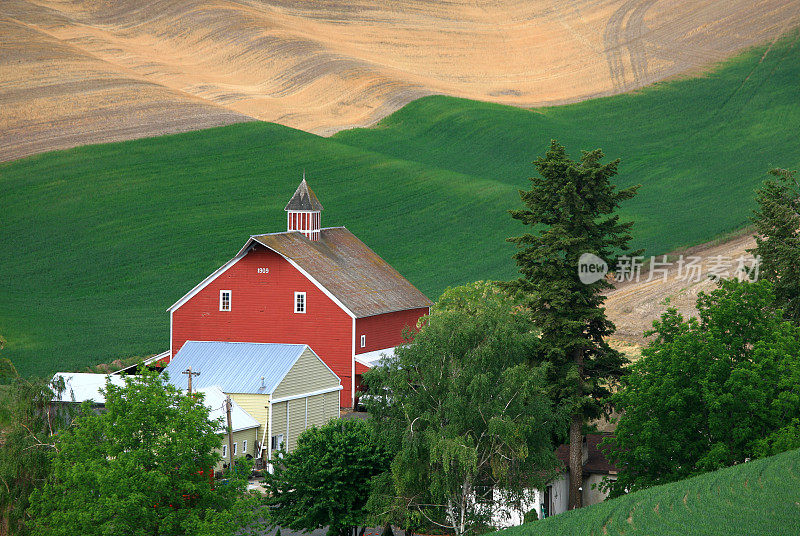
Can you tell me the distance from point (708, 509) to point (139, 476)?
14.8 metres

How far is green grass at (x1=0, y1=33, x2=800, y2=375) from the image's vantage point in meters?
69.4

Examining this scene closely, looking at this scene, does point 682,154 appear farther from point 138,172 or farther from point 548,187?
point 548,187

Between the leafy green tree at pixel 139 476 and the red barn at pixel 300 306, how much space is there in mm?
24260

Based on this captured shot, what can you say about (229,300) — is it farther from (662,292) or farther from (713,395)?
(713,395)

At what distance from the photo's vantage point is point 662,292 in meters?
58.7

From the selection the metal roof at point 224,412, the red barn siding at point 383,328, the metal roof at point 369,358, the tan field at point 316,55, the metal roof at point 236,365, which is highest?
the tan field at point 316,55

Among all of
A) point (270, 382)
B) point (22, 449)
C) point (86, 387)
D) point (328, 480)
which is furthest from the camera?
point (270, 382)

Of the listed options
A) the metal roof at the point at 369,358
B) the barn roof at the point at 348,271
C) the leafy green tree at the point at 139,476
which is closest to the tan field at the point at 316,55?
the barn roof at the point at 348,271

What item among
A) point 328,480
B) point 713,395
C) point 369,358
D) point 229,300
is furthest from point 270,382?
point 713,395

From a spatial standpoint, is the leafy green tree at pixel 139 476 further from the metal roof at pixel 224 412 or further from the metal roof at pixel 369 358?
the metal roof at pixel 369 358

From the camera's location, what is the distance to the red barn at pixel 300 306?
5331cm

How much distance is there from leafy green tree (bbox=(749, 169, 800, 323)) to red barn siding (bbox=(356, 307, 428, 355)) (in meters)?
20.2

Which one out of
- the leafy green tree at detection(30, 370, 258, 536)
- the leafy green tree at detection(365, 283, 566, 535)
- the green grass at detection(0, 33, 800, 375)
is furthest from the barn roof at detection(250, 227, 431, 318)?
the leafy green tree at detection(30, 370, 258, 536)

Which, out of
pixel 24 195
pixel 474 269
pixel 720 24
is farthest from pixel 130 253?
pixel 720 24
